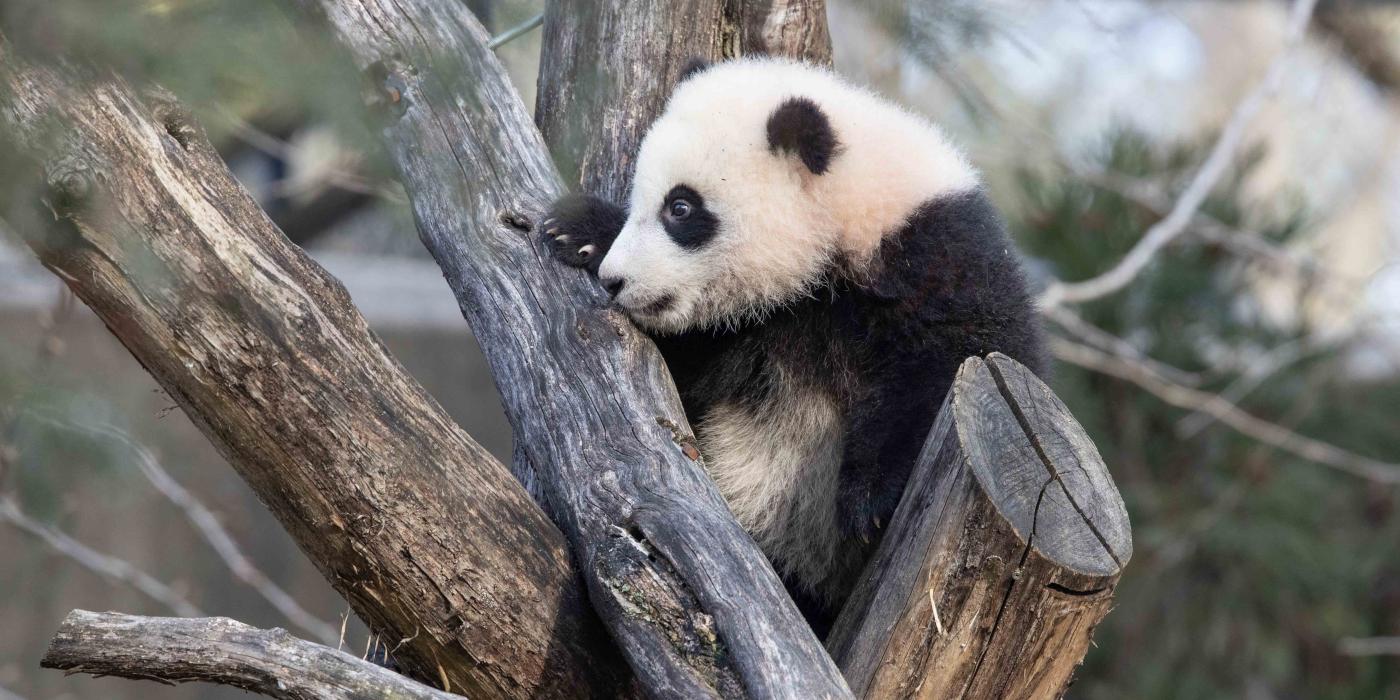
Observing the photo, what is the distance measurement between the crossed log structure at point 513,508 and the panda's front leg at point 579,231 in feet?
0.78

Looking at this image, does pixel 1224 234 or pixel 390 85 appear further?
pixel 1224 234

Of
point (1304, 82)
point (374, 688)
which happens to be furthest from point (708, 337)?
point (1304, 82)

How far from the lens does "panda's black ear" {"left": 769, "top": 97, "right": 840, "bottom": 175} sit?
8.30ft

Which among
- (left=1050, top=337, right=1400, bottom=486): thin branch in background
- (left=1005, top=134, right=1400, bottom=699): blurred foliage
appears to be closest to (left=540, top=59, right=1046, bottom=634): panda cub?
(left=1050, top=337, right=1400, bottom=486): thin branch in background

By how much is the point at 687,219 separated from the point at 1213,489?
4.41m

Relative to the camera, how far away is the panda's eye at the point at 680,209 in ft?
8.66

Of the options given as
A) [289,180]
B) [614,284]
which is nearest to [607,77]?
[614,284]

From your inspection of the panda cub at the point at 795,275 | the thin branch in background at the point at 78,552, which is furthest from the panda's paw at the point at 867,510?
the thin branch in background at the point at 78,552

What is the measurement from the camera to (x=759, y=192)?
2.67m

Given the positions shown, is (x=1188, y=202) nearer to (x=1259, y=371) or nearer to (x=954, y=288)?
(x=1259, y=371)

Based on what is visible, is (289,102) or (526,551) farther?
(526,551)

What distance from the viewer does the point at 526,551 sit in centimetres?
205

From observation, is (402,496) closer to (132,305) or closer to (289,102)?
(132,305)

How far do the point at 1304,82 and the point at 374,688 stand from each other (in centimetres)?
806
